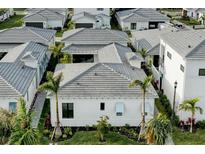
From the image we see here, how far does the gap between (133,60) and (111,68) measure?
4.98m

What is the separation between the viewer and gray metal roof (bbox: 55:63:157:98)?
29.0 m

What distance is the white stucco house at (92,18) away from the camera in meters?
67.4

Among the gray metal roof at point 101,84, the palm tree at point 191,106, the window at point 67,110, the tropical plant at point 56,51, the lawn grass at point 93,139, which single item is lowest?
the lawn grass at point 93,139

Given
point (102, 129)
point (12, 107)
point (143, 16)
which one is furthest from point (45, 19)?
point (102, 129)

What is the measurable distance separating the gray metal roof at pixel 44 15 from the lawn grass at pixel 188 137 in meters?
46.3

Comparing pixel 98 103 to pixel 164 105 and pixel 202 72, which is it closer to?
pixel 164 105

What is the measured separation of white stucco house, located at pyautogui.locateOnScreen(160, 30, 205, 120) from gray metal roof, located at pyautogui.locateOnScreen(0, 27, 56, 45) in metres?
17.7

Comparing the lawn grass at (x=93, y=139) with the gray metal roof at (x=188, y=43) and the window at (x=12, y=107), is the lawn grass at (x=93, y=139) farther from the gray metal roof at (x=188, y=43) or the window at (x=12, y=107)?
the gray metal roof at (x=188, y=43)

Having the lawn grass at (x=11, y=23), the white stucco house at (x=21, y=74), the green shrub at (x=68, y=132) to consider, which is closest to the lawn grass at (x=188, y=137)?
the green shrub at (x=68, y=132)

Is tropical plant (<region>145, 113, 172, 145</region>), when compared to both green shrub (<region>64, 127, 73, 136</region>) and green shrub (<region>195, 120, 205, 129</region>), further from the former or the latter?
green shrub (<region>64, 127, 73, 136</region>)

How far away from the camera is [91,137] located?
2711 cm

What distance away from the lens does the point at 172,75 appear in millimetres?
33094

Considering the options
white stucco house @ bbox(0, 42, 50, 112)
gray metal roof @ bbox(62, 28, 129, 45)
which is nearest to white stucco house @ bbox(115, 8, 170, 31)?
gray metal roof @ bbox(62, 28, 129, 45)

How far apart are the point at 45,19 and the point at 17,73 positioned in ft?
127
